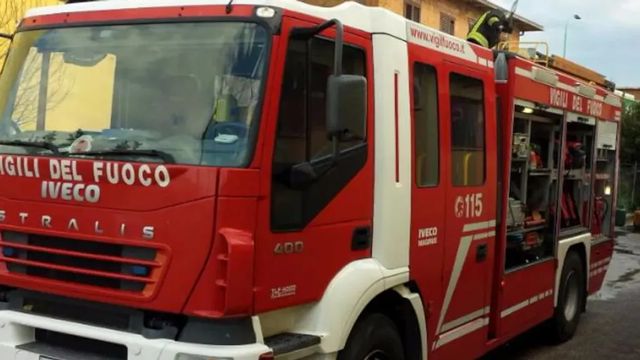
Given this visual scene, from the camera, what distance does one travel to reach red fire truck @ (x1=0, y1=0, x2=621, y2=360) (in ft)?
11.3

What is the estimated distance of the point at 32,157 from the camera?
381 centimetres

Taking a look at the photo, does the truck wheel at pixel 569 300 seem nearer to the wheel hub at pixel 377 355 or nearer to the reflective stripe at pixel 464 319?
the reflective stripe at pixel 464 319

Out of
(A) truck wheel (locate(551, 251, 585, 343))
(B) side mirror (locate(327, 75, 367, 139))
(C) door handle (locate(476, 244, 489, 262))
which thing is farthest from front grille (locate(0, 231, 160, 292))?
(A) truck wheel (locate(551, 251, 585, 343))

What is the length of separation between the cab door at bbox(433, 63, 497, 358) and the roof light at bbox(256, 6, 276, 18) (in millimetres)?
1790

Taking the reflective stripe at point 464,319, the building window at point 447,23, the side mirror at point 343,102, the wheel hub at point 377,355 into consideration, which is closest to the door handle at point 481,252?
the reflective stripe at point 464,319

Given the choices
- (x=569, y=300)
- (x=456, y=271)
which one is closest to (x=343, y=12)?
(x=456, y=271)

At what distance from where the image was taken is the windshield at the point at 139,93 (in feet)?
11.6

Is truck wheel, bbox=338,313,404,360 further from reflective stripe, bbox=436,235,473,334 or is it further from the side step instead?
reflective stripe, bbox=436,235,473,334

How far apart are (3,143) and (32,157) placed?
1.06 ft

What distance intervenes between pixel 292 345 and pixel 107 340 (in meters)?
0.90

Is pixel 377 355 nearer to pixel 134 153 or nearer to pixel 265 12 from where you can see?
pixel 134 153

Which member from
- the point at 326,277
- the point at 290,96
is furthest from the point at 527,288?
the point at 290,96

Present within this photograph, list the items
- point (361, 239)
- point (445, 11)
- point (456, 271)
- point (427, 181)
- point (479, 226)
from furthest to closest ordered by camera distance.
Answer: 1. point (445, 11)
2. point (479, 226)
3. point (456, 271)
4. point (427, 181)
5. point (361, 239)

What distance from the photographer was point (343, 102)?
362 cm
